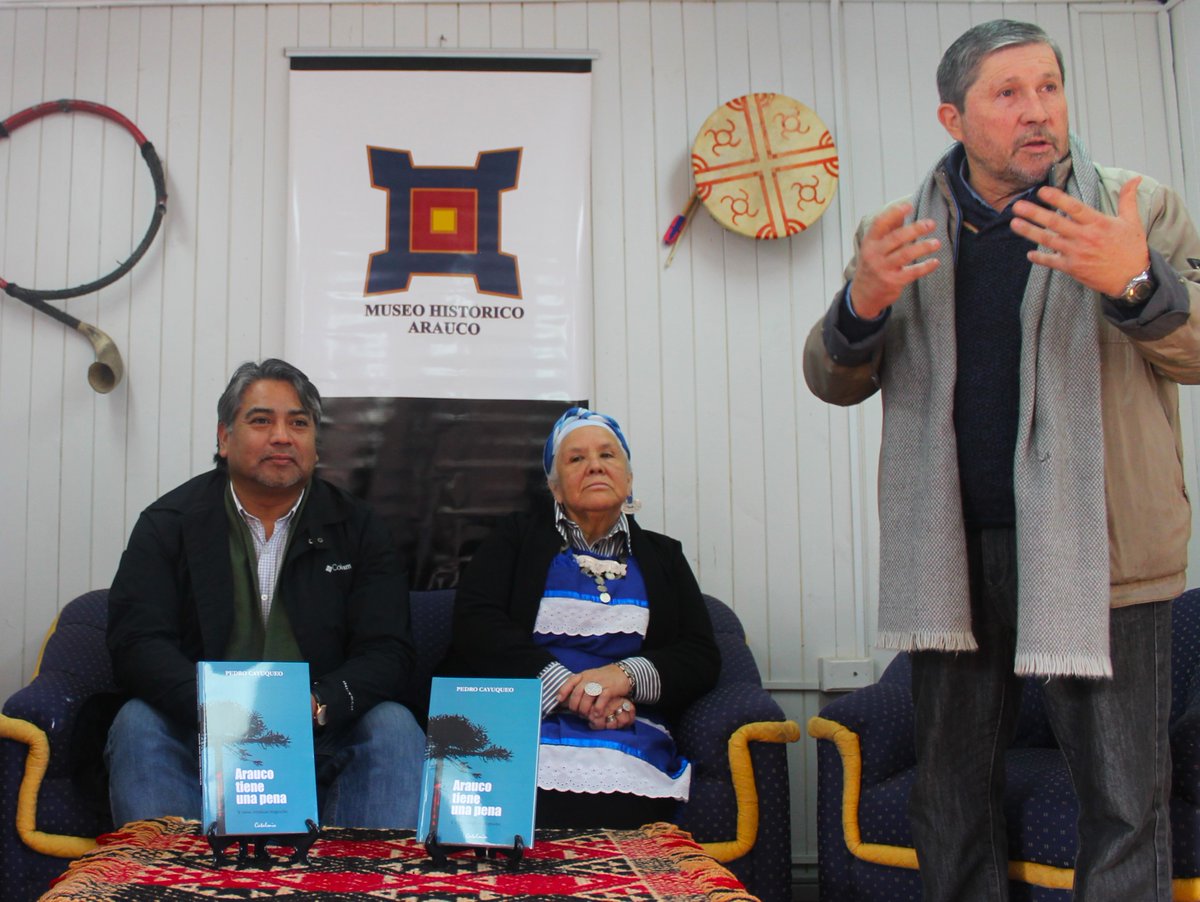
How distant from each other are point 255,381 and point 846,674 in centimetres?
176

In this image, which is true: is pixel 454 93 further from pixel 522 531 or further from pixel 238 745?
pixel 238 745

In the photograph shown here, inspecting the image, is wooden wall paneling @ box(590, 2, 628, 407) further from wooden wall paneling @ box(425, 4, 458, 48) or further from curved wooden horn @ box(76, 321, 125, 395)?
curved wooden horn @ box(76, 321, 125, 395)

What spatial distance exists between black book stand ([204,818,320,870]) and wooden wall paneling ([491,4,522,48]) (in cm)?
249

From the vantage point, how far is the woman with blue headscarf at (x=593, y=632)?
2.31 m

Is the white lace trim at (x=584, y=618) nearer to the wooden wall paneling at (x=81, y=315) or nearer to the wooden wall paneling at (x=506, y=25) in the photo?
the wooden wall paneling at (x=81, y=315)

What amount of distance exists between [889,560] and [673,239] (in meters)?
1.71

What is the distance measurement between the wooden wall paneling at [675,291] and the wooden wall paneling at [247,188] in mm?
912

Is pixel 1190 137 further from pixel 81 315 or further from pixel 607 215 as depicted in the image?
pixel 81 315

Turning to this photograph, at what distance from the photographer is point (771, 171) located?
10.6 feet

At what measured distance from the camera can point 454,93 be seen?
330cm

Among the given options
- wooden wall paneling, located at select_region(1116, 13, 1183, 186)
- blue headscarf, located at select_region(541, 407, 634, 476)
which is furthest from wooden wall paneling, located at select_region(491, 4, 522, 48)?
→ wooden wall paneling, located at select_region(1116, 13, 1183, 186)

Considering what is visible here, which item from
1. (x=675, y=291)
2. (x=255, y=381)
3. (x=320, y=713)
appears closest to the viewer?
(x=320, y=713)

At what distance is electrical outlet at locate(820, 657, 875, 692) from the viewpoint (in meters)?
3.16

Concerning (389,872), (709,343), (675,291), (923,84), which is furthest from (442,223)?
(389,872)
